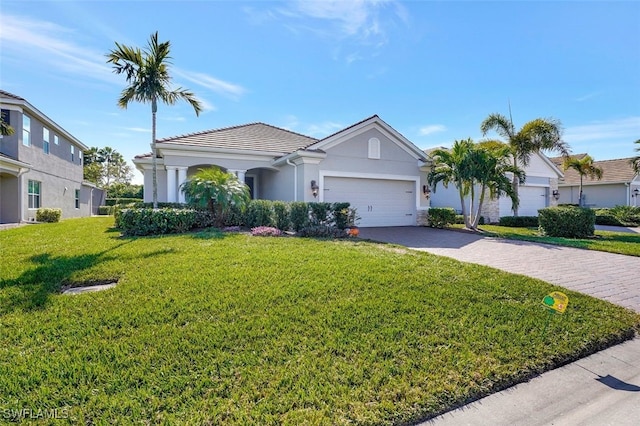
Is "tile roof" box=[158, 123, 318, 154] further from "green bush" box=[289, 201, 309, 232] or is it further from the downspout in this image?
"green bush" box=[289, 201, 309, 232]

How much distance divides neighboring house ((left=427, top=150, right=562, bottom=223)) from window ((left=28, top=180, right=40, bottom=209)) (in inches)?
986

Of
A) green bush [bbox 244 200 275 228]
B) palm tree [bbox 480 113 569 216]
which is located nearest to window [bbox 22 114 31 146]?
green bush [bbox 244 200 275 228]

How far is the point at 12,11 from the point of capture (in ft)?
24.7

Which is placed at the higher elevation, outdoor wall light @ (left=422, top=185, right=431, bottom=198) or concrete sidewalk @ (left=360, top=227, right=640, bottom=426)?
outdoor wall light @ (left=422, top=185, right=431, bottom=198)

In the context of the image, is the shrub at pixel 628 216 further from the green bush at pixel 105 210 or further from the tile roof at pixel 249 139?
the green bush at pixel 105 210

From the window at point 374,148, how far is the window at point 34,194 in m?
19.6

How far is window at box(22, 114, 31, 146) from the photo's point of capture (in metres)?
16.8

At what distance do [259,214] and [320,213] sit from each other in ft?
8.54

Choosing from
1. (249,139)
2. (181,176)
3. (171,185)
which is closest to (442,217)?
(249,139)

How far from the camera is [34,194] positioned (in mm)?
→ 18297

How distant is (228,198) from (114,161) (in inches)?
2007

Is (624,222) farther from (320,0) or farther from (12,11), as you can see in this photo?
(12,11)

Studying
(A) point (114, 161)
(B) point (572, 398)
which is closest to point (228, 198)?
(B) point (572, 398)

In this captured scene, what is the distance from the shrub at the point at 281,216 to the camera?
11211 mm
